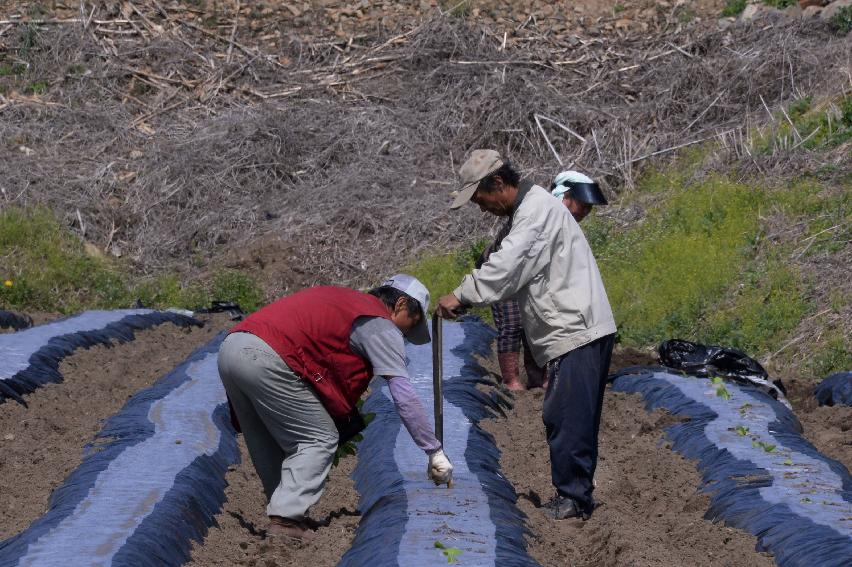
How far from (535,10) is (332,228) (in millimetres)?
5194

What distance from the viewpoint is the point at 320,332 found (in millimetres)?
4113

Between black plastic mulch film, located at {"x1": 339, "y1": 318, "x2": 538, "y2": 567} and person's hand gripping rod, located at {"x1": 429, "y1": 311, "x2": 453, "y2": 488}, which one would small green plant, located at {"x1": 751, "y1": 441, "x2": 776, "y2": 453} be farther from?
person's hand gripping rod, located at {"x1": 429, "y1": 311, "x2": 453, "y2": 488}

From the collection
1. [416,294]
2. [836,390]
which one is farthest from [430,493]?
[836,390]

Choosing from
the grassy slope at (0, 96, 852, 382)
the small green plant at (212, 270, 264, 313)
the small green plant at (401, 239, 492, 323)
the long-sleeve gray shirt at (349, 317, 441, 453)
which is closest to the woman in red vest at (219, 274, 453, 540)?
the long-sleeve gray shirt at (349, 317, 441, 453)

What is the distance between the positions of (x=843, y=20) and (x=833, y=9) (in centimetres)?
37

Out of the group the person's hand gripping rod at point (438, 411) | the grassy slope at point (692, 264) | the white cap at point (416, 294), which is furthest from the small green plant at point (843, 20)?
the white cap at point (416, 294)

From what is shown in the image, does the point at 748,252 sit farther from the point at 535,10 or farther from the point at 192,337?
the point at 535,10

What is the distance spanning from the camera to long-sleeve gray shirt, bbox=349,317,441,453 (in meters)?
4.07

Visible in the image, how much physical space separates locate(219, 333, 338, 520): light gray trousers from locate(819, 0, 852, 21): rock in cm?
1151

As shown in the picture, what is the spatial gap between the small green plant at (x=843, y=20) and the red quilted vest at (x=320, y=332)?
11.2 m

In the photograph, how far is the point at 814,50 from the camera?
43.3 feet

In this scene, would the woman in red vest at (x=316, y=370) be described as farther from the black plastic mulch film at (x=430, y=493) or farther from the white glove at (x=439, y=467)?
the black plastic mulch film at (x=430, y=493)

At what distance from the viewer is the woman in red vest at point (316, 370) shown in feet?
13.4

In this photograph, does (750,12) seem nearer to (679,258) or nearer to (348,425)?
(679,258)
